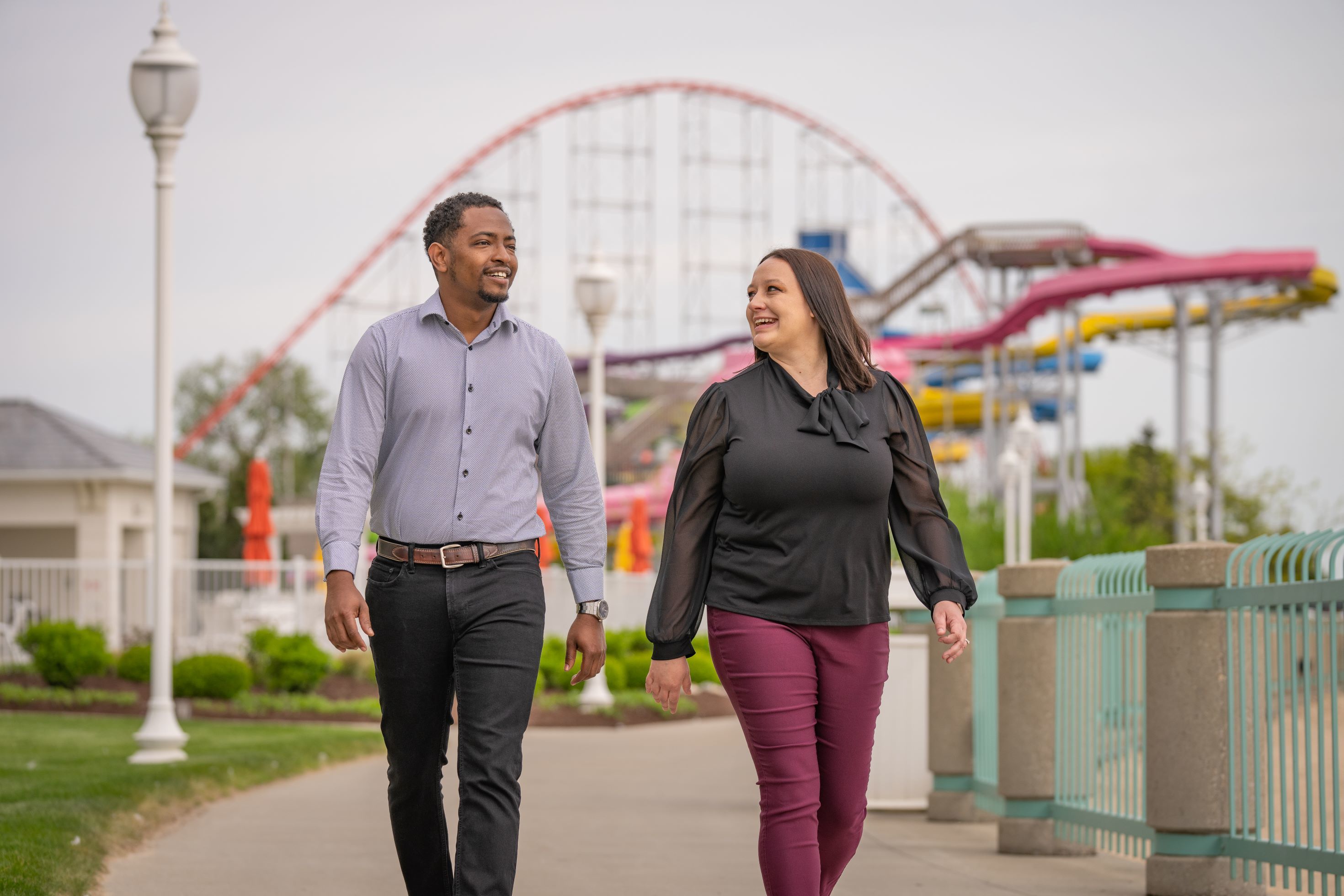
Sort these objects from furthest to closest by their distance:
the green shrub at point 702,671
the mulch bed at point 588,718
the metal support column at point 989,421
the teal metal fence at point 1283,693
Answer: the metal support column at point 989,421, the green shrub at point 702,671, the mulch bed at point 588,718, the teal metal fence at point 1283,693

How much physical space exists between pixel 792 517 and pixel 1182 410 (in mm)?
35013

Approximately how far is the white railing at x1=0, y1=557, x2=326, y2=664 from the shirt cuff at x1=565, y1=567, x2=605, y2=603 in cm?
Result: 1502

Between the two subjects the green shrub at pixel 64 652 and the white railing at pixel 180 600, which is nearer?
the green shrub at pixel 64 652

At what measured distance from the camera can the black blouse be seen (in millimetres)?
3988

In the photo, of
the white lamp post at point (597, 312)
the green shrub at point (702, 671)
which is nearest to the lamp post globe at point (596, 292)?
the white lamp post at point (597, 312)

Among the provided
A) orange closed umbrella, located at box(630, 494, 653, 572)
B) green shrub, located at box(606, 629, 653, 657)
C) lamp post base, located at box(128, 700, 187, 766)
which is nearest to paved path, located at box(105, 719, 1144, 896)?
lamp post base, located at box(128, 700, 187, 766)

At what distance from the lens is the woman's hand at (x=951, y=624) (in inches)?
159

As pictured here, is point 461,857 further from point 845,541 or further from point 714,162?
point 714,162

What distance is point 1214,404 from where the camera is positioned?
39594 mm

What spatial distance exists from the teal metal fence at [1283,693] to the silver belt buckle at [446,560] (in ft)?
8.34

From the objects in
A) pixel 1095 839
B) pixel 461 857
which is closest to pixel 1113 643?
pixel 1095 839

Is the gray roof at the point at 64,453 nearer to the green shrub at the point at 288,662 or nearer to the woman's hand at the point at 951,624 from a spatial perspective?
the green shrub at the point at 288,662

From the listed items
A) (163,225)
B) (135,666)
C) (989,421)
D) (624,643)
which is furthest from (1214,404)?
(163,225)

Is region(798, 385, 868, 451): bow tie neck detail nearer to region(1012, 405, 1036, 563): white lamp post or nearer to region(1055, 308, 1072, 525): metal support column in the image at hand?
region(1012, 405, 1036, 563): white lamp post
